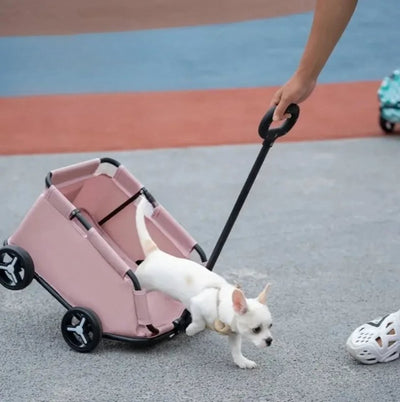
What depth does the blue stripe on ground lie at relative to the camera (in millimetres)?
4246

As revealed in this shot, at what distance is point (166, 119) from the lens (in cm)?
360

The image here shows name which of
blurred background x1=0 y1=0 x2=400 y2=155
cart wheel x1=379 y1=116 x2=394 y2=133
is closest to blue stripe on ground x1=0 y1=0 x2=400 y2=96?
blurred background x1=0 y1=0 x2=400 y2=155

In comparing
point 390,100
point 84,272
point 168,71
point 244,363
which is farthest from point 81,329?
point 168,71

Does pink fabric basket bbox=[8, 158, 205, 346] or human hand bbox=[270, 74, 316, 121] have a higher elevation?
human hand bbox=[270, 74, 316, 121]

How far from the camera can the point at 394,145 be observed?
3158 mm

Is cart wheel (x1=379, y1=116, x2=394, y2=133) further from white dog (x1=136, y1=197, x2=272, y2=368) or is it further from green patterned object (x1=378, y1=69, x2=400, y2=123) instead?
white dog (x1=136, y1=197, x2=272, y2=368)

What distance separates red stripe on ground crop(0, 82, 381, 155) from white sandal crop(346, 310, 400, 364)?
172 centimetres

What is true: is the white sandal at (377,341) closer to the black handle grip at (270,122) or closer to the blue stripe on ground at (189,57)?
the black handle grip at (270,122)

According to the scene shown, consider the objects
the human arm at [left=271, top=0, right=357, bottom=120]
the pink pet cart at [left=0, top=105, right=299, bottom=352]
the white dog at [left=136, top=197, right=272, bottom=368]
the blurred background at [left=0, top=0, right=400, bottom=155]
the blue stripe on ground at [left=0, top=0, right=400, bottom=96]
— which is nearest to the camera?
the human arm at [left=271, top=0, right=357, bottom=120]

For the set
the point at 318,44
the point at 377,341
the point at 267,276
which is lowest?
the point at 267,276

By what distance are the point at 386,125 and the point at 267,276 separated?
58.2 inches

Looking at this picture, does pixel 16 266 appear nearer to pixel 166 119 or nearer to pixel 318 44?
pixel 318 44

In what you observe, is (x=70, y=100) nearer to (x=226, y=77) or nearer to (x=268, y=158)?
(x=226, y=77)

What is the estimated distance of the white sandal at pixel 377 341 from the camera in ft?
5.14
